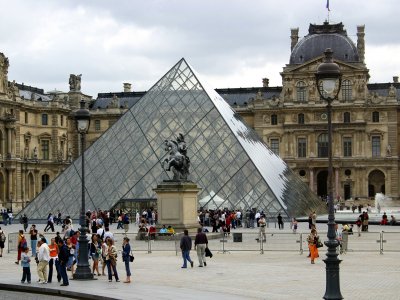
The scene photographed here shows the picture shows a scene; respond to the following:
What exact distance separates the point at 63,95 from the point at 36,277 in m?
72.2

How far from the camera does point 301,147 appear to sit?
79875 millimetres

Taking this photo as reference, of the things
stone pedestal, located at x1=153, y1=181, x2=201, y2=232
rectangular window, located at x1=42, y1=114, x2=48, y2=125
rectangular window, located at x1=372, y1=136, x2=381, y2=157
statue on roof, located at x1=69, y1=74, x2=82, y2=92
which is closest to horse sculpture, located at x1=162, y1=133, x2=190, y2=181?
stone pedestal, located at x1=153, y1=181, x2=201, y2=232

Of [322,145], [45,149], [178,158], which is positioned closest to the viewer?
[178,158]

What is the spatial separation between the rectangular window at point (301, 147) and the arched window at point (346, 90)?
5416mm

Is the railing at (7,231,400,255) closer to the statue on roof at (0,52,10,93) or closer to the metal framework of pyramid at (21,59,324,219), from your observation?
the metal framework of pyramid at (21,59,324,219)

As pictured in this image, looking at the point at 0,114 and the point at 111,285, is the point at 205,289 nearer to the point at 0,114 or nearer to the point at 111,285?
the point at 111,285

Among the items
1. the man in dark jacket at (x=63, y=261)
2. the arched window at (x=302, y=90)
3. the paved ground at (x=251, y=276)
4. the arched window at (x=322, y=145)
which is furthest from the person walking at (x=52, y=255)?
the arched window at (x=302, y=90)

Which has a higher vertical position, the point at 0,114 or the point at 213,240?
the point at 0,114

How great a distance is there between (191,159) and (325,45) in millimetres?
39954

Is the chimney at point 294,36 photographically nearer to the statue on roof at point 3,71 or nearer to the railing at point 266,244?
the statue on roof at point 3,71

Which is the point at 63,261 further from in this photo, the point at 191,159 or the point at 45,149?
the point at 45,149

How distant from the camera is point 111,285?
682 inches

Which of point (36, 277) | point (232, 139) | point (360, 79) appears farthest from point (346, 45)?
point (36, 277)

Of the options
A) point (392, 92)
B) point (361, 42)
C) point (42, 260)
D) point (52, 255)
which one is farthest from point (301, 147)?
point (42, 260)
